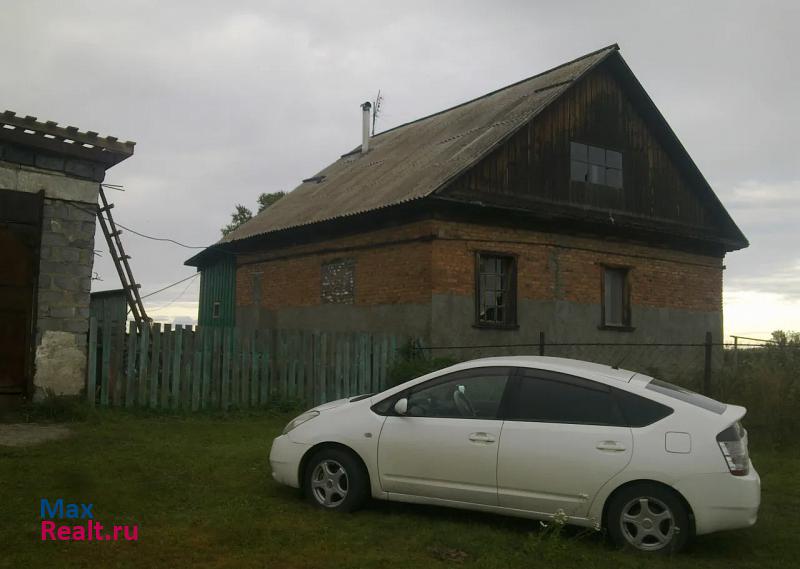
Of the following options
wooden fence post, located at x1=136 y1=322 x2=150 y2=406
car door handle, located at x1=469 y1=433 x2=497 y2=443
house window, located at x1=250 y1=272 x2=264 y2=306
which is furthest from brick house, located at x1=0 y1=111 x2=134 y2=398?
house window, located at x1=250 y1=272 x2=264 y2=306

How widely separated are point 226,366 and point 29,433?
→ 331cm

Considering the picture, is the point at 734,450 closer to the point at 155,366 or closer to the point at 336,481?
the point at 336,481

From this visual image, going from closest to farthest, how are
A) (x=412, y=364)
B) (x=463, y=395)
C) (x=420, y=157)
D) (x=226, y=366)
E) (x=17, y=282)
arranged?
(x=463, y=395) → (x=17, y=282) → (x=226, y=366) → (x=412, y=364) → (x=420, y=157)

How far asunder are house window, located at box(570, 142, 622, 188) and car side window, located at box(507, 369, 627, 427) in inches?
454

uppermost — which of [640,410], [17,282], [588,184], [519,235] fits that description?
[588,184]

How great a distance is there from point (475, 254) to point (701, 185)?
304 inches

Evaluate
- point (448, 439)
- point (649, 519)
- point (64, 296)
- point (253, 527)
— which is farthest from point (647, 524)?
point (64, 296)

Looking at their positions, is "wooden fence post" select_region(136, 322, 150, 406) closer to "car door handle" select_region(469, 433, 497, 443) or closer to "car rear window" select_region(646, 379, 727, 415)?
"car door handle" select_region(469, 433, 497, 443)

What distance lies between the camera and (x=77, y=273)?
34.1ft

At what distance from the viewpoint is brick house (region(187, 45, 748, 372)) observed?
48.4 ft

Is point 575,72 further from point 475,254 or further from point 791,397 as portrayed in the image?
point 791,397

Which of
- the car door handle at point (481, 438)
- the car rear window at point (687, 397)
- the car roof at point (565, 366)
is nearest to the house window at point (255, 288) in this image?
the car roof at point (565, 366)

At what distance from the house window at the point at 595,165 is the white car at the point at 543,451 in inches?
446

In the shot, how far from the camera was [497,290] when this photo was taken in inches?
607
